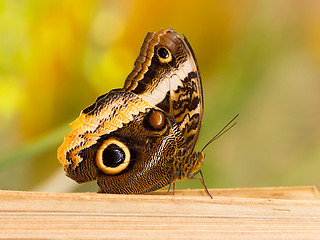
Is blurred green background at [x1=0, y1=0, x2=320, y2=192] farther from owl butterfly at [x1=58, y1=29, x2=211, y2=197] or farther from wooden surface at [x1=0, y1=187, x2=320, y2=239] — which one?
wooden surface at [x1=0, y1=187, x2=320, y2=239]

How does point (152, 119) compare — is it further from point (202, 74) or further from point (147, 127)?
point (202, 74)

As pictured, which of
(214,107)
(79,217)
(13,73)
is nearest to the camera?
(79,217)

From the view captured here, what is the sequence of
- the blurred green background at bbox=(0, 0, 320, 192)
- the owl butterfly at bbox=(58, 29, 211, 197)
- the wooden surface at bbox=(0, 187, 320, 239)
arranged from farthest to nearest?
the blurred green background at bbox=(0, 0, 320, 192) < the owl butterfly at bbox=(58, 29, 211, 197) < the wooden surface at bbox=(0, 187, 320, 239)

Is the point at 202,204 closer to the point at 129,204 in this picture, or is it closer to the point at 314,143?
the point at 129,204

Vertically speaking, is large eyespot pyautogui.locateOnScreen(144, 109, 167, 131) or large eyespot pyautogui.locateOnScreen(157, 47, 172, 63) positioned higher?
large eyespot pyautogui.locateOnScreen(157, 47, 172, 63)

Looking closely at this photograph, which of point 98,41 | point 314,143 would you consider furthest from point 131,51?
point 314,143

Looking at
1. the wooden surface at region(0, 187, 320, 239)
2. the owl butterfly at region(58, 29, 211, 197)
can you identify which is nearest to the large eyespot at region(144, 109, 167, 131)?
the owl butterfly at region(58, 29, 211, 197)

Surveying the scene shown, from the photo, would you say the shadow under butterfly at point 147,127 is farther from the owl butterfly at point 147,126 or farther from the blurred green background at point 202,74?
the blurred green background at point 202,74

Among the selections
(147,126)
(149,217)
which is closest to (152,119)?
(147,126)
